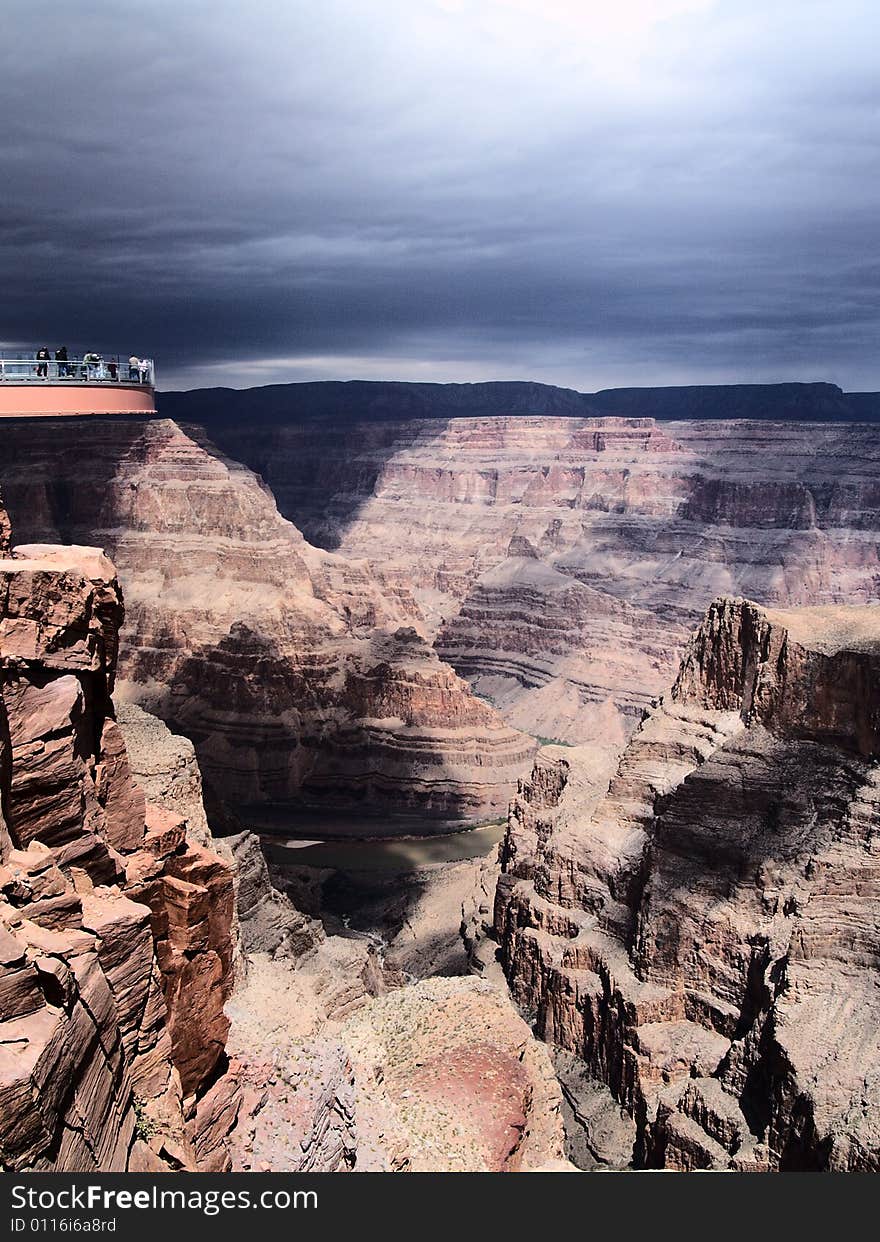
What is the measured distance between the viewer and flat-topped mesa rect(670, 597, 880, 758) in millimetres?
37375

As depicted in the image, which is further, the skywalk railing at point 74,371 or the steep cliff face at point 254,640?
the steep cliff face at point 254,640

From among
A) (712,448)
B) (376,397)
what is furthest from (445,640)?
(376,397)

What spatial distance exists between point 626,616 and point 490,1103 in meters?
89.9

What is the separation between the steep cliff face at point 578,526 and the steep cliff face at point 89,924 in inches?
3020

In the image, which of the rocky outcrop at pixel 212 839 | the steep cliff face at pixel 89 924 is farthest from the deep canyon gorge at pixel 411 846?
the rocky outcrop at pixel 212 839

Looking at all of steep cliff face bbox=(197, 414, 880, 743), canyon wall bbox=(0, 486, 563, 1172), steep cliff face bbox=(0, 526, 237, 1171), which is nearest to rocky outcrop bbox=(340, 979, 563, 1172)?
canyon wall bbox=(0, 486, 563, 1172)

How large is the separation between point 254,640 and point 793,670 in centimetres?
4556

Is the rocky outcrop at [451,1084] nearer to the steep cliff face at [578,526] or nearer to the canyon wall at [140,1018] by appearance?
the canyon wall at [140,1018]

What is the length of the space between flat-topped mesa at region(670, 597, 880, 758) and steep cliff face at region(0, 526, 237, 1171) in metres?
24.6

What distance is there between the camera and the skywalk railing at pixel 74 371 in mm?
24812

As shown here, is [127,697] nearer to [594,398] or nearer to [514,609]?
[514,609]

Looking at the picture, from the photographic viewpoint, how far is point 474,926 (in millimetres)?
47406

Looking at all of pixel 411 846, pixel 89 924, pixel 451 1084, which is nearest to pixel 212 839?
pixel 451 1084

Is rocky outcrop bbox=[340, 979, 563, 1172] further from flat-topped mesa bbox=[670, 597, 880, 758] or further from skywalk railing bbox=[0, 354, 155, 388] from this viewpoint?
flat-topped mesa bbox=[670, 597, 880, 758]
